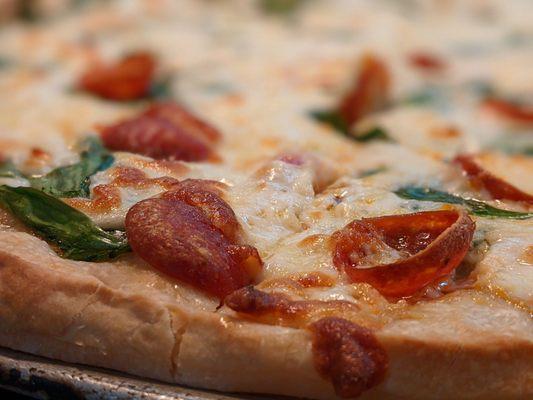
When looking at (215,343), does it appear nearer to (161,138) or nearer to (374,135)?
(161,138)

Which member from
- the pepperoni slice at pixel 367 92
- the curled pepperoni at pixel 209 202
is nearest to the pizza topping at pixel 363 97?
the pepperoni slice at pixel 367 92

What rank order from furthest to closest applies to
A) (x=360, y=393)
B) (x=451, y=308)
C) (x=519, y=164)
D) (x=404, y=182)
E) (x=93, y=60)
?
(x=93, y=60)
(x=519, y=164)
(x=404, y=182)
(x=451, y=308)
(x=360, y=393)

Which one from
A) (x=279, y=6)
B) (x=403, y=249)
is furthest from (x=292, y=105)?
(x=279, y=6)

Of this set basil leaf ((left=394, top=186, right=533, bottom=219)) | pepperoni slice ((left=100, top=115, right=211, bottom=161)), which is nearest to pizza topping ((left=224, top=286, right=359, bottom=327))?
basil leaf ((left=394, top=186, right=533, bottom=219))

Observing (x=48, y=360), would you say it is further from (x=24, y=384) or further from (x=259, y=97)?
(x=259, y=97)

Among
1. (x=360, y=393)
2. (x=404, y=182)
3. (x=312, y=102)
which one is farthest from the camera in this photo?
(x=312, y=102)

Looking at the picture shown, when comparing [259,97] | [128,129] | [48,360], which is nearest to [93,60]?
[259,97]

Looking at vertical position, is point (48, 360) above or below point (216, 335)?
below
